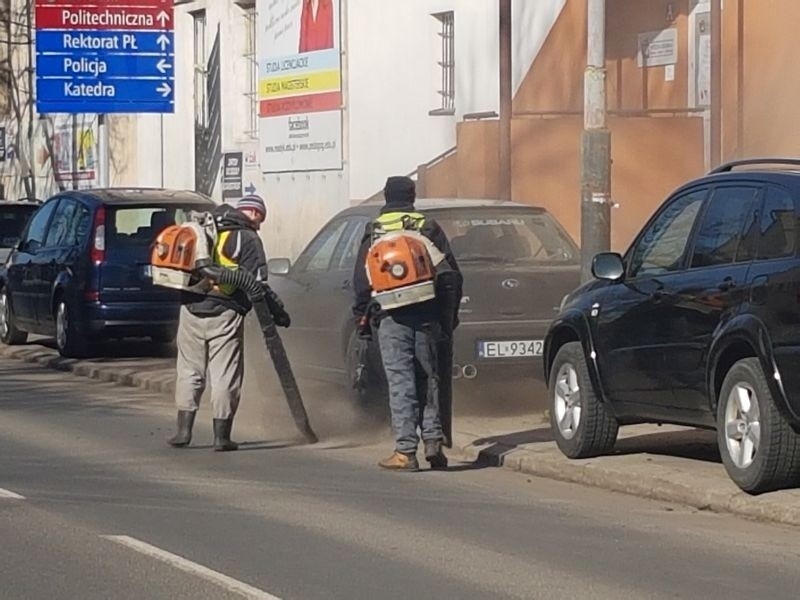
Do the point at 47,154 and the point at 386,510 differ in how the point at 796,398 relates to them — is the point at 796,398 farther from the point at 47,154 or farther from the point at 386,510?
the point at 47,154

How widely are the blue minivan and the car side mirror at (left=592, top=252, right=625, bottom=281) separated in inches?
324

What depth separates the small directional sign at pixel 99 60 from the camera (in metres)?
26.2

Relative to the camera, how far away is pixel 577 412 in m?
11.7

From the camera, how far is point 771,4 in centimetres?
1922

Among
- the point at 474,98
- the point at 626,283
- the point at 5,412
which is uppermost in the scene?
the point at 474,98

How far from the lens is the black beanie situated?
37.9 feet

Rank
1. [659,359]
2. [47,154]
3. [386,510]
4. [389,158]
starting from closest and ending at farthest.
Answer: [386,510], [659,359], [389,158], [47,154]

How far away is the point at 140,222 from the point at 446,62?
20.9 ft

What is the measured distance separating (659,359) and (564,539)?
6.16ft

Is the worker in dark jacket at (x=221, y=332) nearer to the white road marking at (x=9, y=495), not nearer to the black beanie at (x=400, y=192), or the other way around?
the black beanie at (x=400, y=192)

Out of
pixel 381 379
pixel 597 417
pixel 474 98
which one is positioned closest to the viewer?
pixel 597 417

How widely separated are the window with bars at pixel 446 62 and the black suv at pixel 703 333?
12.0 meters

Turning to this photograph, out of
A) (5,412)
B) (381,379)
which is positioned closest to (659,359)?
(381,379)

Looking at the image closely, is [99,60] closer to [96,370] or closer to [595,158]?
[96,370]
